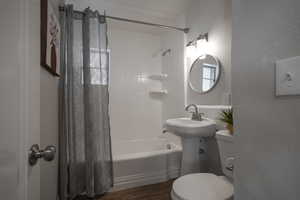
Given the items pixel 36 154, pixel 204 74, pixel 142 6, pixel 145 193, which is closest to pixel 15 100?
pixel 36 154

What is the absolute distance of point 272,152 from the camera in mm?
474

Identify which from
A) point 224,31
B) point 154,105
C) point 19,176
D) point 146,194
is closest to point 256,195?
point 19,176

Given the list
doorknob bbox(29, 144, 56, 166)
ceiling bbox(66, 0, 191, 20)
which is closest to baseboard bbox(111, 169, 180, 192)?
doorknob bbox(29, 144, 56, 166)

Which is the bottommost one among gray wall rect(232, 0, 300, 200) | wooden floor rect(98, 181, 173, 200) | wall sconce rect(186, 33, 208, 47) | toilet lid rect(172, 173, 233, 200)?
wooden floor rect(98, 181, 173, 200)

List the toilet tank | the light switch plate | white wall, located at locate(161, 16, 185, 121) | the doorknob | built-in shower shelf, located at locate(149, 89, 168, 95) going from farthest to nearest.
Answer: built-in shower shelf, located at locate(149, 89, 168, 95) → white wall, located at locate(161, 16, 185, 121) → the toilet tank → the doorknob → the light switch plate

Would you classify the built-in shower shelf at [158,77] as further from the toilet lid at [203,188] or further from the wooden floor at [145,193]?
the toilet lid at [203,188]

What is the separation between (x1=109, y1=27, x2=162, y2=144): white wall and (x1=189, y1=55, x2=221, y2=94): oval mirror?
3.17 feet

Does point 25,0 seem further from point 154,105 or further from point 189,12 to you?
point 154,105

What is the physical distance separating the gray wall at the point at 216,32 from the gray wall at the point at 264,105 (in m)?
1.23

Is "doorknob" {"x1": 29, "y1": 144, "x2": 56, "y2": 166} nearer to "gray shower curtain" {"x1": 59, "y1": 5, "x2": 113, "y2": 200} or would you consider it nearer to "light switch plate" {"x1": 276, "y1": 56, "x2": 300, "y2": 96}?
"light switch plate" {"x1": 276, "y1": 56, "x2": 300, "y2": 96}

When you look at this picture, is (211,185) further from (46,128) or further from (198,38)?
(198,38)

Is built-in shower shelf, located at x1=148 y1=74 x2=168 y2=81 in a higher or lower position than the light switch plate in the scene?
higher

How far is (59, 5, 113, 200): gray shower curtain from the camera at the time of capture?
1.58 metres

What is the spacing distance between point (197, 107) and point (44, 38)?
1.67 meters
